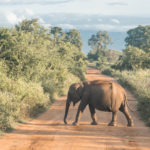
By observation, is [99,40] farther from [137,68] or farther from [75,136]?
[75,136]

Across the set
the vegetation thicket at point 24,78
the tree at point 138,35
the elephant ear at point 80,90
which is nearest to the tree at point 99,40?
the tree at point 138,35

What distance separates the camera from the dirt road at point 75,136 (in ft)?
27.2

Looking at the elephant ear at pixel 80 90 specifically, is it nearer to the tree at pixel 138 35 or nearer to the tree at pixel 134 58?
the tree at pixel 134 58

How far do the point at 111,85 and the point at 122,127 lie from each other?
1.71m

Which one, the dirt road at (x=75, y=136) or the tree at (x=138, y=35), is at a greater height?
the tree at (x=138, y=35)

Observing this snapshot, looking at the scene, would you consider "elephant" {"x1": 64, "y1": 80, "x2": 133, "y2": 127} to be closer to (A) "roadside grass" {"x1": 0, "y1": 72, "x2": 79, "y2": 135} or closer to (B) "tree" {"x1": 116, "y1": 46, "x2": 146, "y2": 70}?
(A) "roadside grass" {"x1": 0, "y1": 72, "x2": 79, "y2": 135}

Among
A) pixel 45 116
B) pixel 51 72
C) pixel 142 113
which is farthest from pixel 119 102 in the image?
pixel 51 72

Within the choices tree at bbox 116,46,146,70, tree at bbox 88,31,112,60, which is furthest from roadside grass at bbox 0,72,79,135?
tree at bbox 88,31,112,60

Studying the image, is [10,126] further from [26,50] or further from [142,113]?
[26,50]

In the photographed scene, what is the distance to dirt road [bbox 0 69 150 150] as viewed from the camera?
8.29 m

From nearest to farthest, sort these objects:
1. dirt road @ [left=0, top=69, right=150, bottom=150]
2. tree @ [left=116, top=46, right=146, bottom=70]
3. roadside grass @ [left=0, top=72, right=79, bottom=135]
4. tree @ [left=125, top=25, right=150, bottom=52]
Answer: dirt road @ [left=0, top=69, right=150, bottom=150] → roadside grass @ [left=0, top=72, right=79, bottom=135] → tree @ [left=116, top=46, right=146, bottom=70] → tree @ [left=125, top=25, right=150, bottom=52]

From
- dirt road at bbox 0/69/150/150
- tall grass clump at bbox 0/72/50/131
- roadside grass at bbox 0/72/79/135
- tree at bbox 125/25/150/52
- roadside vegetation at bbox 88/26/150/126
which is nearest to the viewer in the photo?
dirt road at bbox 0/69/150/150

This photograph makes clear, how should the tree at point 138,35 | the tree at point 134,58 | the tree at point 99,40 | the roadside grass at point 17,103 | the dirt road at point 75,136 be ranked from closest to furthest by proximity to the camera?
the dirt road at point 75,136
the roadside grass at point 17,103
the tree at point 134,58
the tree at point 138,35
the tree at point 99,40

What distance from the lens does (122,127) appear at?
11070mm
